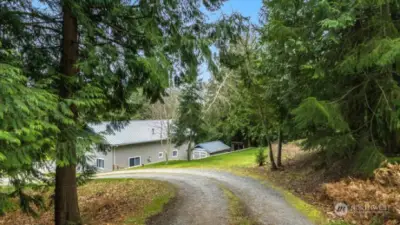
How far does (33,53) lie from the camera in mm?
5199

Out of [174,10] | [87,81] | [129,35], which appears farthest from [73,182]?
[174,10]

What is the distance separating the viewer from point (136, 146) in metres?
25.7

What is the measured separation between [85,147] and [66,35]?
2.35 meters

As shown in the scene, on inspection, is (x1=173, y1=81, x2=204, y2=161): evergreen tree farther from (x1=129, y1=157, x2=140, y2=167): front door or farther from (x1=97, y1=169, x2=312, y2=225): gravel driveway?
(x1=97, y1=169, x2=312, y2=225): gravel driveway

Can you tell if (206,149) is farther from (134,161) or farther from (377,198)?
(377,198)

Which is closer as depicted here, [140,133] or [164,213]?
[164,213]

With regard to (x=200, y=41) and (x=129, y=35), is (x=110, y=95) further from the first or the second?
(x=200, y=41)

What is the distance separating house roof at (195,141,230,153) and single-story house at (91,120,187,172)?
6.58 metres

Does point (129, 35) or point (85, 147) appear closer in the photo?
point (85, 147)

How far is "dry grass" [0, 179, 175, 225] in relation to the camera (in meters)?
6.38

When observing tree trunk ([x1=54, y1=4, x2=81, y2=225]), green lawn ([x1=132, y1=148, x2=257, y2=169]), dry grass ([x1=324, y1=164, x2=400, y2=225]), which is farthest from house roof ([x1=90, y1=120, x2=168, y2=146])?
dry grass ([x1=324, y1=164, x2=400, y2=225])

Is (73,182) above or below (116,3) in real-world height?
below

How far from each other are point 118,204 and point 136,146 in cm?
1827

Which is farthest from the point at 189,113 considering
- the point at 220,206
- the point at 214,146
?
the point at 220,206
